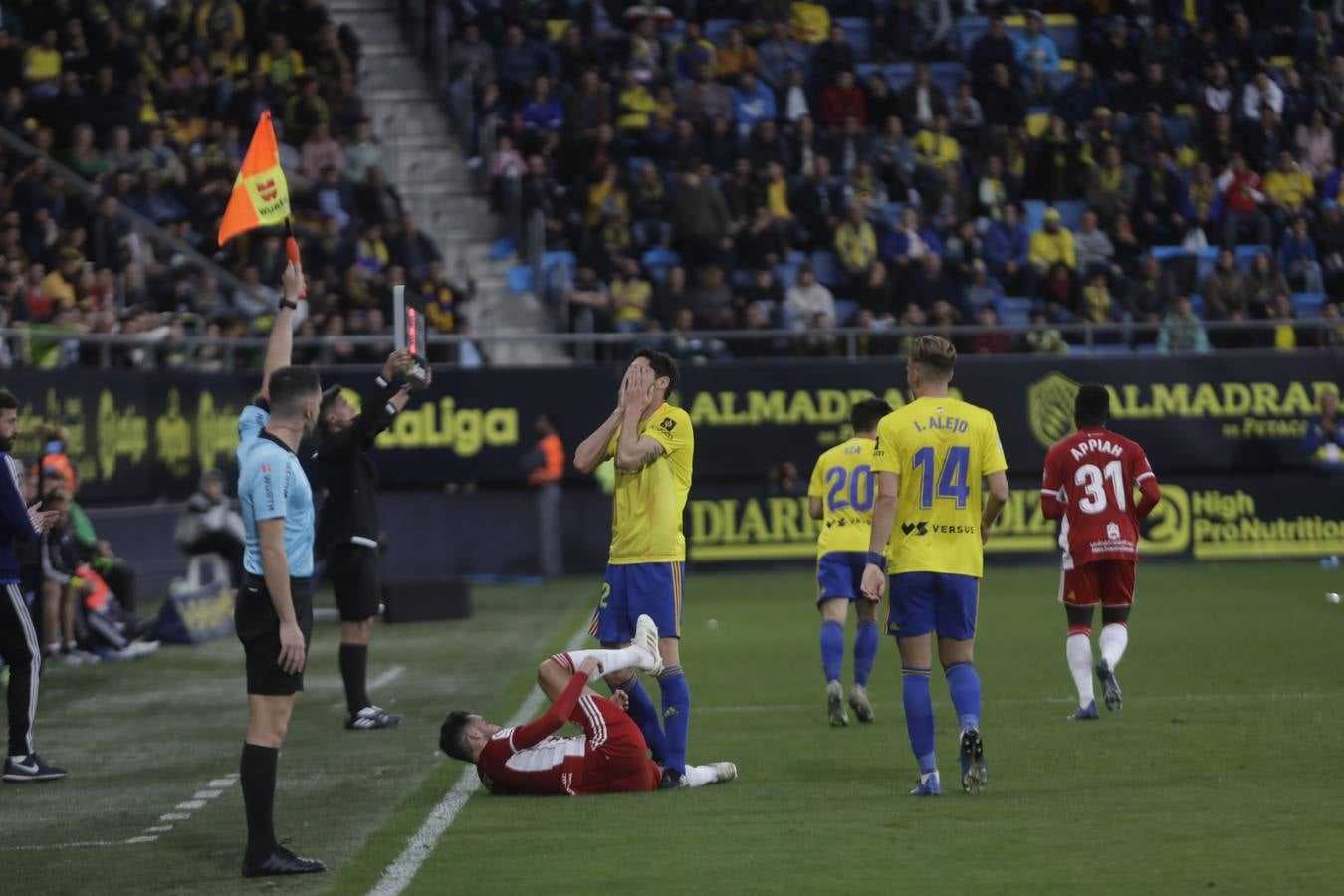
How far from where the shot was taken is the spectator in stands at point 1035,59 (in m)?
30.7

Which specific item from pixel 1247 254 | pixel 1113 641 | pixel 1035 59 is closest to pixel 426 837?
pixel 1113 641

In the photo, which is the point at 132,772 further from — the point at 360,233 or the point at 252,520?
the point at 360,233

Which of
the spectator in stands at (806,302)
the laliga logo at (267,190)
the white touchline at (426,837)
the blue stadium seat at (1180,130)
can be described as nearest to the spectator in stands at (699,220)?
the spectator in stands at (806,302)

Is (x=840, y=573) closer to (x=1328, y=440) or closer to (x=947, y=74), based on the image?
(x=1328, y=440)

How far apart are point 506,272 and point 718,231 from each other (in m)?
3.28

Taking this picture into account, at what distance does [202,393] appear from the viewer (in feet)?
78.7

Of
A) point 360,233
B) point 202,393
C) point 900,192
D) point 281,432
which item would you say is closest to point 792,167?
point 900,192

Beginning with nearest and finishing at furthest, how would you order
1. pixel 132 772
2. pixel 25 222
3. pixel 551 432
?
pixel 132 772 → pixel 25 222 → pixel 551 432

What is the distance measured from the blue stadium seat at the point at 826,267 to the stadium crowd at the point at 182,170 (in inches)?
206

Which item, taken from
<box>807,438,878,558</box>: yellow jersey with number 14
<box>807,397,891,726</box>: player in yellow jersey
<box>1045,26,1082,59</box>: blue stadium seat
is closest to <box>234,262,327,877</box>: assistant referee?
<box>807,397,891,726</box>: player in yellow jersey

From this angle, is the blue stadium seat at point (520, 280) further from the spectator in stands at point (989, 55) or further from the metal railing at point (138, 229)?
the spectator in stands at point (989, 55)

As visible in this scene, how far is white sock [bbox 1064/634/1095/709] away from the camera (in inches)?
476

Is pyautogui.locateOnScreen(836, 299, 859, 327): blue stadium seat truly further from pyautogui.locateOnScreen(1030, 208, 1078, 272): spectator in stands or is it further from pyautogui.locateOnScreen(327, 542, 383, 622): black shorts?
pyautogui.locateOnScreen(327, 542, 383, 622): black shorts

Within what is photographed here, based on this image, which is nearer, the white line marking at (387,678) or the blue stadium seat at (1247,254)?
the white line marking at (387,678)
